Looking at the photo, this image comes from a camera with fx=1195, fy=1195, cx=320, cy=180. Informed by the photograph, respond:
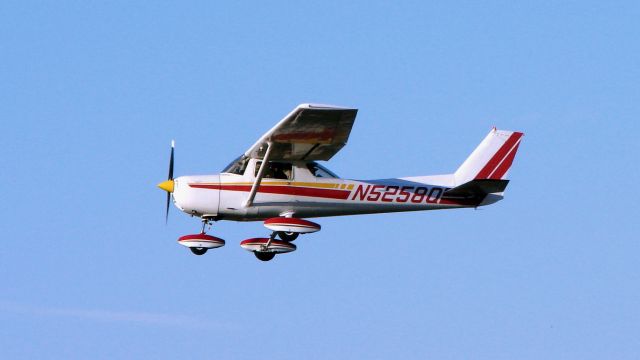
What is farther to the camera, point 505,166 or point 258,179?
point 505,166

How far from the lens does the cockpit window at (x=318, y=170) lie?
930 inches

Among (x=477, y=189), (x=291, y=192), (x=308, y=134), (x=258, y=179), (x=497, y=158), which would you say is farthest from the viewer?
(x=497, y=158)

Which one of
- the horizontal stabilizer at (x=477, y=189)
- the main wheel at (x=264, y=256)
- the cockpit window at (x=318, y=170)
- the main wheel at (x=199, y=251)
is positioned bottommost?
the main wheel at (x=199, y=251)

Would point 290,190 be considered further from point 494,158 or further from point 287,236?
point 494,158

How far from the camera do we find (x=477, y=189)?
2423 centimetres

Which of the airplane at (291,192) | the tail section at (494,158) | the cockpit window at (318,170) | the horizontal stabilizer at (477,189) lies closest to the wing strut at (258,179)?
the airplane at (291,192)

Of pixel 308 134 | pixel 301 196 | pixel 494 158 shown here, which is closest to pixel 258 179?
pixel 301 196

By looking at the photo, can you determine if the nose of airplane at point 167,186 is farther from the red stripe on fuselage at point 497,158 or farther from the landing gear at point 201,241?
the red stripe on fuselage at point 497,158

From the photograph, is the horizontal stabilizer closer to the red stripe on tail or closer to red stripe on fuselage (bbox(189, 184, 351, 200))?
the red stripe on tail

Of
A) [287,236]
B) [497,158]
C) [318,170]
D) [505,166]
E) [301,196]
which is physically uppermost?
[497,158]

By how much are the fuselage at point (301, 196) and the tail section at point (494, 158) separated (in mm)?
1058

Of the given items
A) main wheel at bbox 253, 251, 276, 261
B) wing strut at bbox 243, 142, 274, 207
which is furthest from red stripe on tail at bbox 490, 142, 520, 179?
wing strut at bbox 243, 142, 274, 207

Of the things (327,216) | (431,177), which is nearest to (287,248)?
(327,216)

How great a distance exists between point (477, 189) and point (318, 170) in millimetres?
3292
